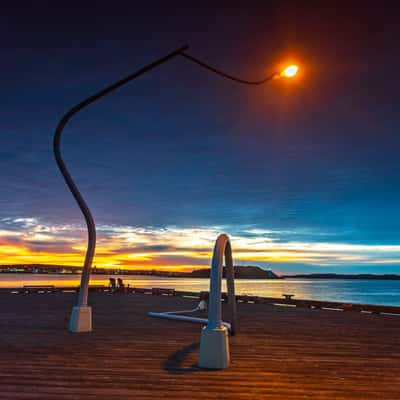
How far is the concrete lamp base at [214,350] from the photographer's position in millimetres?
7293

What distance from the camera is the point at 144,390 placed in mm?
6023

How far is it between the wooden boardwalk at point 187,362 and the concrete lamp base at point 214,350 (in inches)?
A: 8.2

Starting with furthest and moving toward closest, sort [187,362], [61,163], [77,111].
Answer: [61,163] → [77,111] → [187,362]

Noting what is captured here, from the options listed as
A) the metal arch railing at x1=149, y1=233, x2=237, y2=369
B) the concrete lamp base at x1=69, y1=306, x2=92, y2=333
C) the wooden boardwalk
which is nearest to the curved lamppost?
the concrete lamp base at x1=69, y1=306, x2=92, y2=333

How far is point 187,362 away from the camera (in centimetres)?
788

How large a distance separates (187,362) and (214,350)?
0.84 meters

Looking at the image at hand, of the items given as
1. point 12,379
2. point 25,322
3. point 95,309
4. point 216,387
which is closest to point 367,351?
point 216,387

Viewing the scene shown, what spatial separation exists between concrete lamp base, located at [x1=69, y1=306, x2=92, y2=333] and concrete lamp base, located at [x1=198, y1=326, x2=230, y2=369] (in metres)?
5.15

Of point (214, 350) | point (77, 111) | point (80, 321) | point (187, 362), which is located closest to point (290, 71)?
point (77, 111)

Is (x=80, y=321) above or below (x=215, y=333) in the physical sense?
below

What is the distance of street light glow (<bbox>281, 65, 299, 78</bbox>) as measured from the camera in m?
9.52

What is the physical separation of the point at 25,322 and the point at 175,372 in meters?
8.09

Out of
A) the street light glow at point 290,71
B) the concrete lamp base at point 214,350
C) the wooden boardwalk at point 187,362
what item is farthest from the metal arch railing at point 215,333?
the street light glow at point 290,71

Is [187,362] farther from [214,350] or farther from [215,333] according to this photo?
A: [215,333]
